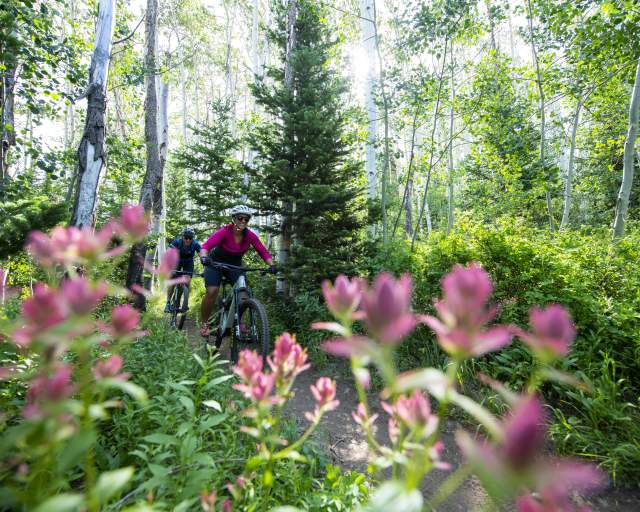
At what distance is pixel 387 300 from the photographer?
568 mm

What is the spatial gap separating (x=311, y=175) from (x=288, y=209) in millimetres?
861

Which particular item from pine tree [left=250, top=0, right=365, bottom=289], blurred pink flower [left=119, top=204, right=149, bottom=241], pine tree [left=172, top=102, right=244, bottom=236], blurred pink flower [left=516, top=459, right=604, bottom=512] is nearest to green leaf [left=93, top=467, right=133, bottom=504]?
blurred pink flower [left=119, top=204, right=149, bottom=241]

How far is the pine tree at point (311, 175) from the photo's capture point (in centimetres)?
655

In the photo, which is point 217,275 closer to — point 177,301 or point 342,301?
point 177,301

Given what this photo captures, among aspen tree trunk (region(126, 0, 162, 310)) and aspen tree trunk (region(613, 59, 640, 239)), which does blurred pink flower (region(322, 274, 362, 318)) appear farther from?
aspen tree trunk (region(126, 0, 162, 310))

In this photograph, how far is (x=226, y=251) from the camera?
17.4 feet

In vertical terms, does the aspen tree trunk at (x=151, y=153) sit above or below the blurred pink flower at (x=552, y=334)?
above

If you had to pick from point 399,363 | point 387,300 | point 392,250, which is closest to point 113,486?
point 387,300

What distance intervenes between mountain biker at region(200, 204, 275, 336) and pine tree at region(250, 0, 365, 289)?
1.24 m

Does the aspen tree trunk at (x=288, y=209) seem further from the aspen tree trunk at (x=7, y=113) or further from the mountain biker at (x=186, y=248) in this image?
the aspen tree trunk at (x=7, y=113)

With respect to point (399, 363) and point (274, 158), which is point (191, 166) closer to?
point (274, 158)

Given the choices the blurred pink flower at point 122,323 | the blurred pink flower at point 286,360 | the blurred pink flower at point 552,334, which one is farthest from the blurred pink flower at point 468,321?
the blurred pink flower at point 122,323

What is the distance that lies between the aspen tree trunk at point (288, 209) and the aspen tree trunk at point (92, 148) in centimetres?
340

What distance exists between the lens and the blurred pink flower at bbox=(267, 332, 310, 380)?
0.92 metres
